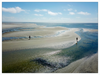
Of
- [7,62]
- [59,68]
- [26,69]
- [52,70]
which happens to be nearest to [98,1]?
[59,68]

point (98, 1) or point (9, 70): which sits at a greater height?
point (98, 1)

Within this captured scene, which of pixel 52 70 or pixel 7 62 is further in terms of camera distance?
pixel 7 62

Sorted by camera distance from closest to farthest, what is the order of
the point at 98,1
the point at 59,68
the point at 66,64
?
the point at 59,68
the point at 66,64
the point at 98,1

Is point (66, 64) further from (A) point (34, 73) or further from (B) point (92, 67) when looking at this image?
(A) point (34, 73)

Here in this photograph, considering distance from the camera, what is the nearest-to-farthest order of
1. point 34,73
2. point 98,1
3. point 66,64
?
point 34,73 < point 66,64 < point 98,1

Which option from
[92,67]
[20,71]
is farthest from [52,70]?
[92,67]

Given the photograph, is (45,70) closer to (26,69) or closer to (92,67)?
(26,69)

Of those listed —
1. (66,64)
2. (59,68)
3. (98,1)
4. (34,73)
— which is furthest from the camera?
(98,1)

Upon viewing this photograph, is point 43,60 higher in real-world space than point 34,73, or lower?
higher

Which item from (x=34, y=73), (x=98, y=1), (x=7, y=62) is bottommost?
(x=34, y=73)
